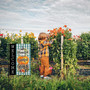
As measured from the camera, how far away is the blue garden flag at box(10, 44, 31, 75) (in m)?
5.77

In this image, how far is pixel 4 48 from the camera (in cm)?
918

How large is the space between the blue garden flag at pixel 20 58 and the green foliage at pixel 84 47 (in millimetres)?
4717

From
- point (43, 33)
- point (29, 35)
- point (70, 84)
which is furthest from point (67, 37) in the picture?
point (70, 84)

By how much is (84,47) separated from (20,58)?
5140mm

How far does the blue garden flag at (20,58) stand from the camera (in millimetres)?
5773

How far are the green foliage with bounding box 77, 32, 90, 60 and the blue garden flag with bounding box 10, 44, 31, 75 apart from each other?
15.5 feet

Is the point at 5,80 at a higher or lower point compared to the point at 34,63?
lower

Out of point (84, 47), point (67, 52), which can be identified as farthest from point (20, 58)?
point (84, 47)

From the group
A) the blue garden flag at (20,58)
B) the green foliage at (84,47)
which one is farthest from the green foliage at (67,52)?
the green foliage at (84,47)

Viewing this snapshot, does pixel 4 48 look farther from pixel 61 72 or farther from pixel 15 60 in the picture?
pixel 61 72

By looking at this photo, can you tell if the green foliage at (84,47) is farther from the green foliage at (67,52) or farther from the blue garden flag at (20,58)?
the blue garden flag at (20,58)

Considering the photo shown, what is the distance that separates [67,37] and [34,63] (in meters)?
2.07

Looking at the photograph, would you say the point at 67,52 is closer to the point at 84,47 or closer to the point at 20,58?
the point at 20,58

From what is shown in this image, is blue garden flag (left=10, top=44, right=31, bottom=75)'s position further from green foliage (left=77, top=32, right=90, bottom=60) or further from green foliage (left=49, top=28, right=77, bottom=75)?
green foliage (left=77, top=32, right=90, bottom=60)
